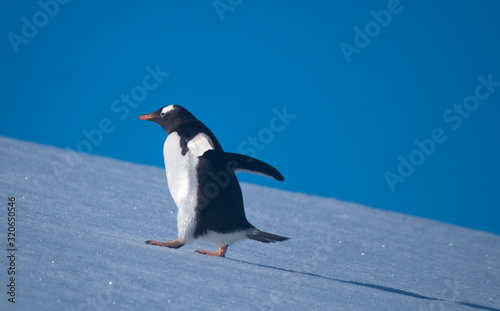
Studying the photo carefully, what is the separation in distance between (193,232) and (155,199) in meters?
2.10

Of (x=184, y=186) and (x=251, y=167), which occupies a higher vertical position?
(x=251, y=167)

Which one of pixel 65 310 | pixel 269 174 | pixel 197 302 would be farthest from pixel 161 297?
pixel 269 174

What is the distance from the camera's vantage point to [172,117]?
9.77ft

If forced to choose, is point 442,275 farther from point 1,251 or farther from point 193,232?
point 1,251

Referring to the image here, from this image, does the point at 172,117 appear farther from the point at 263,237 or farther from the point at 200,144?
the point at 263,237

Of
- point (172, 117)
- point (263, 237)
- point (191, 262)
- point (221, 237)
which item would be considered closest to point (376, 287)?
point (263, 237)

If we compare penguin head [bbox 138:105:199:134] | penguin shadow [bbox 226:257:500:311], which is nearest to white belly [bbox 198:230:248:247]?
penguin shadow [bbox 226:257:500:311]

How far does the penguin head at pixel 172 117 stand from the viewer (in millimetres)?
2938

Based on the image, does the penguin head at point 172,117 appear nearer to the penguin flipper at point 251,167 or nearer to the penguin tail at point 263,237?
the penguin flipper at point 251,167

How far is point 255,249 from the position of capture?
3.38 meters

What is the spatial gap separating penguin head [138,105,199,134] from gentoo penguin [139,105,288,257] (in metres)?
0.06

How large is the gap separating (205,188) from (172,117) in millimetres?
427

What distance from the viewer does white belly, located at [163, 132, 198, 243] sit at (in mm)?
2729

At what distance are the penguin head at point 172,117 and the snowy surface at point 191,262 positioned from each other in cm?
53
